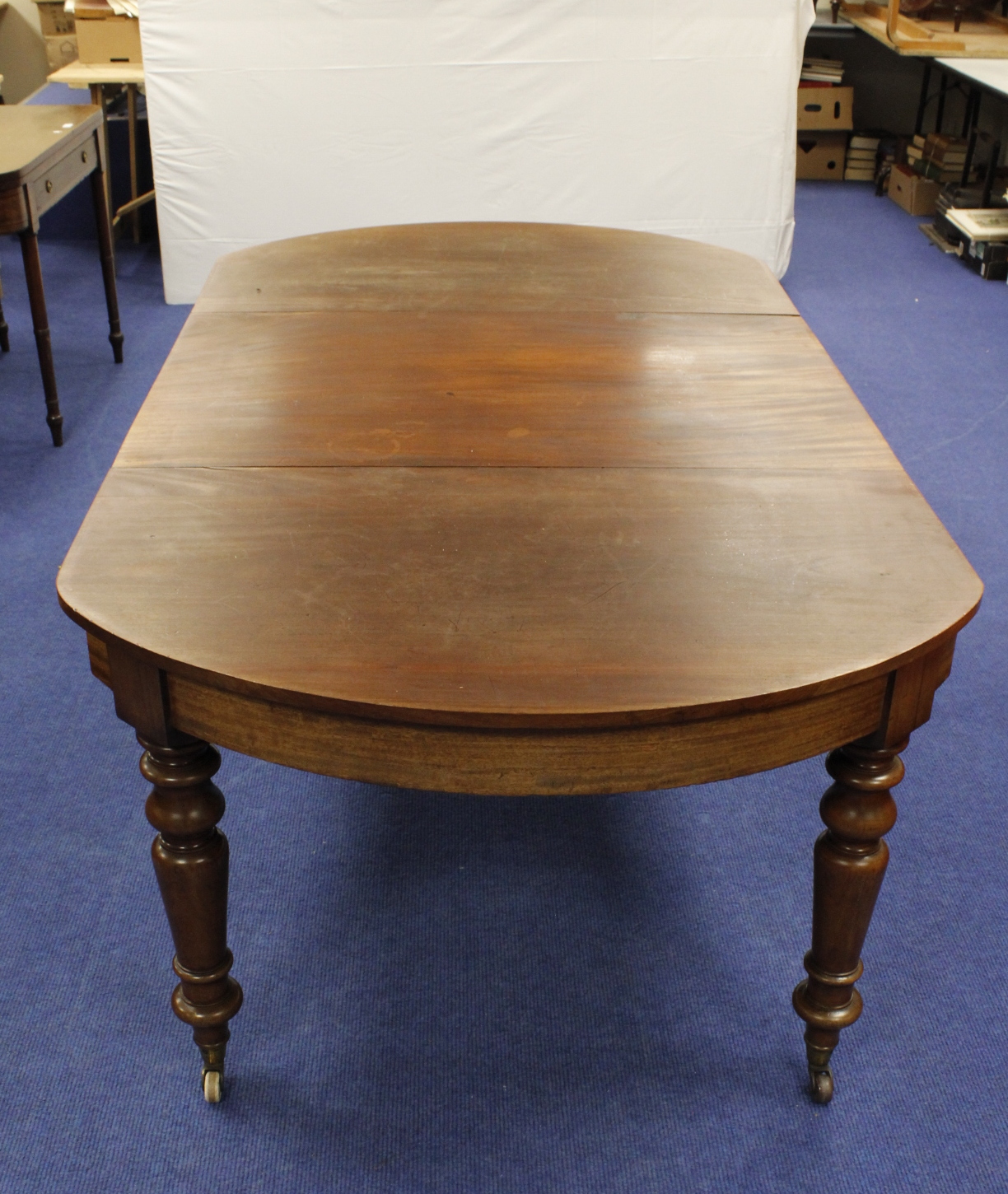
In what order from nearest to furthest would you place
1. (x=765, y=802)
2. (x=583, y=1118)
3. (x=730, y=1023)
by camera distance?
(x=583, y=1118), (x=730, y=1023), (x=765, y=802)

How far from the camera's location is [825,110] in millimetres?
5070

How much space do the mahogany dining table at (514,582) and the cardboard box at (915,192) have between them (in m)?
3.39

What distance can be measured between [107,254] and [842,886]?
2.68 m

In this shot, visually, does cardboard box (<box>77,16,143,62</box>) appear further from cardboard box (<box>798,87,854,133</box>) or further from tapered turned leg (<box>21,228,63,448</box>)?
cardboard box (<box>798,87,854,133</box>)

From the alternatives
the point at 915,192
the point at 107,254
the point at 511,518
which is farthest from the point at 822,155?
the point at 511,518

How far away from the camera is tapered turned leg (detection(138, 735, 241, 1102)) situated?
45.1 inches

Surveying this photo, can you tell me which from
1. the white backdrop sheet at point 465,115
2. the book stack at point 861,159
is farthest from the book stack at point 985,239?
the book stack at point 861,159

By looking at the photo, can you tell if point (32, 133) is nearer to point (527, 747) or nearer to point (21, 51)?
point (527, 747)

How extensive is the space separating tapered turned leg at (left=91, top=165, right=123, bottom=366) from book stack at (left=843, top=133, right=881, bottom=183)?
331 centimetres

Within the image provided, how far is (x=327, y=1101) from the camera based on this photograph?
1338 millimetres

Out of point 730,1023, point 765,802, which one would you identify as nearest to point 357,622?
point 730,1023

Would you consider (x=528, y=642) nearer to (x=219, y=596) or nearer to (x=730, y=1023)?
(x=219, y=596)

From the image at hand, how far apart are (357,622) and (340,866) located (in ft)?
2.33

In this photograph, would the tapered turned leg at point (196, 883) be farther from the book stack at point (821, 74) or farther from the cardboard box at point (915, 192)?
the book stack at point (821, 74)
